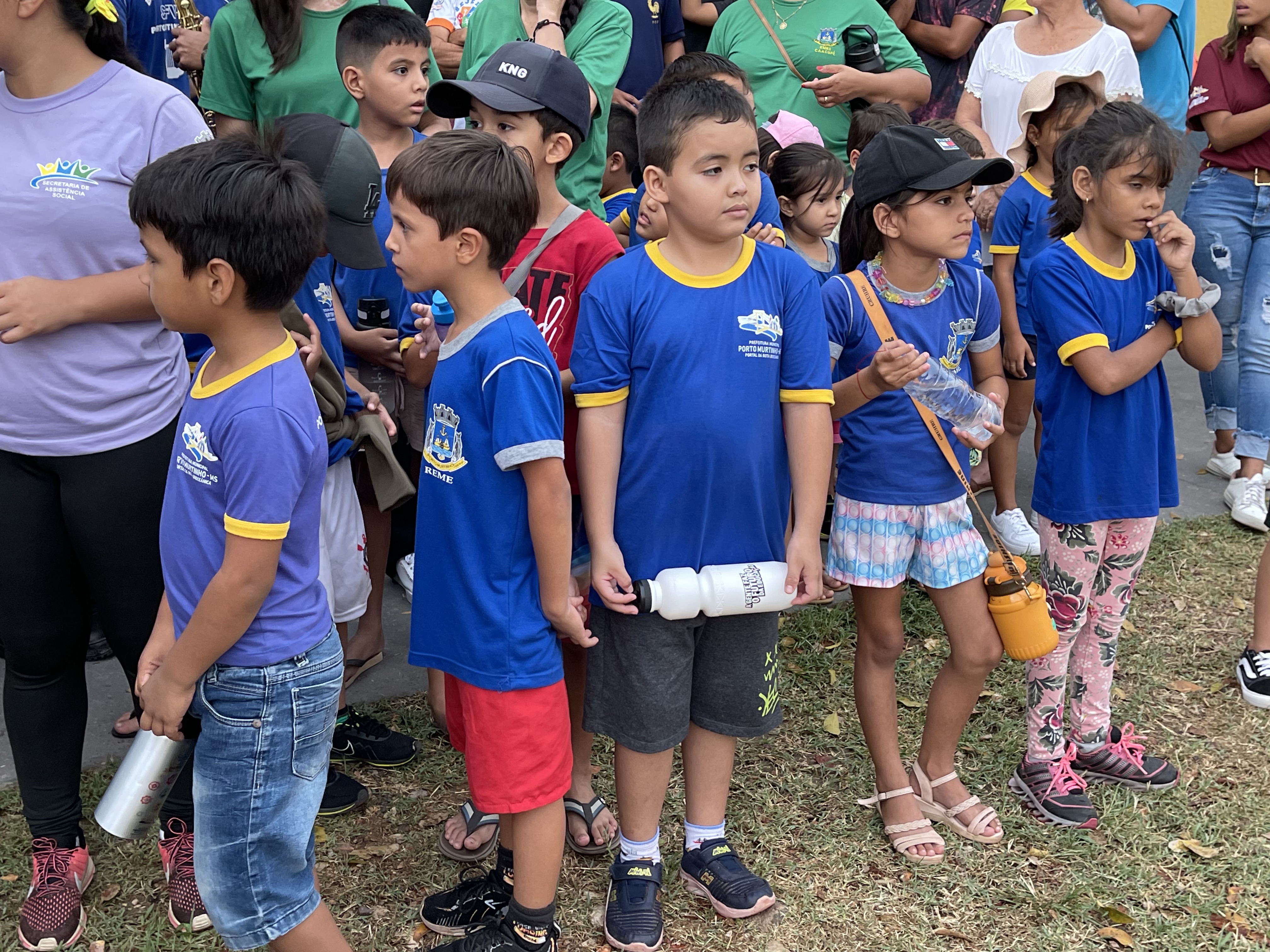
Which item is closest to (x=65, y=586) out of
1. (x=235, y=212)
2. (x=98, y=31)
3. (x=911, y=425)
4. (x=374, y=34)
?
(x=235, y=212)

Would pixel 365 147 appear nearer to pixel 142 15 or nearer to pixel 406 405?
pixel 406 405

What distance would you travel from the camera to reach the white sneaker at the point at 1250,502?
17.6 ft

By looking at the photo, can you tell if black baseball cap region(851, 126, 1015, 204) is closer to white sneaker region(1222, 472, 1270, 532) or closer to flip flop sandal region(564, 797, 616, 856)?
flip flop sandal region(564, 797, 616, 856)

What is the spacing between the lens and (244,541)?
219 cm

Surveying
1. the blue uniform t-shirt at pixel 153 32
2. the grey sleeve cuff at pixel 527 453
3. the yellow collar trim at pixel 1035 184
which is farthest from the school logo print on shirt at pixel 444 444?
the yellow collar trim at pixel 1035 184

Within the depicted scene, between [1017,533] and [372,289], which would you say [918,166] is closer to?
[372,289]

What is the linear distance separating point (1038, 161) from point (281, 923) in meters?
4.02

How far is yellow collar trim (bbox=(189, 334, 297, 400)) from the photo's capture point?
224 centimetres

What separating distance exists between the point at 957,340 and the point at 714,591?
0.99 m

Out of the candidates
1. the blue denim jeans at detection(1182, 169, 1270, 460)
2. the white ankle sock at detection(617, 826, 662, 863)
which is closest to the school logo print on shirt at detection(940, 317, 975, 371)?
the white ankle sock at detection(617, 826, 662, 863)

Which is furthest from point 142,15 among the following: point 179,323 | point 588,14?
point 179,323

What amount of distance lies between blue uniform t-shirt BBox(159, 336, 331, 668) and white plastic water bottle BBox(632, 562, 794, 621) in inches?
28.7

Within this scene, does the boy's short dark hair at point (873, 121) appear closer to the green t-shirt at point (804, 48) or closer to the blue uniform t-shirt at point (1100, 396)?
the green t-shirt at point (804, 48)

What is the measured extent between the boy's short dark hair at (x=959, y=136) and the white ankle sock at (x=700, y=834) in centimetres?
186
